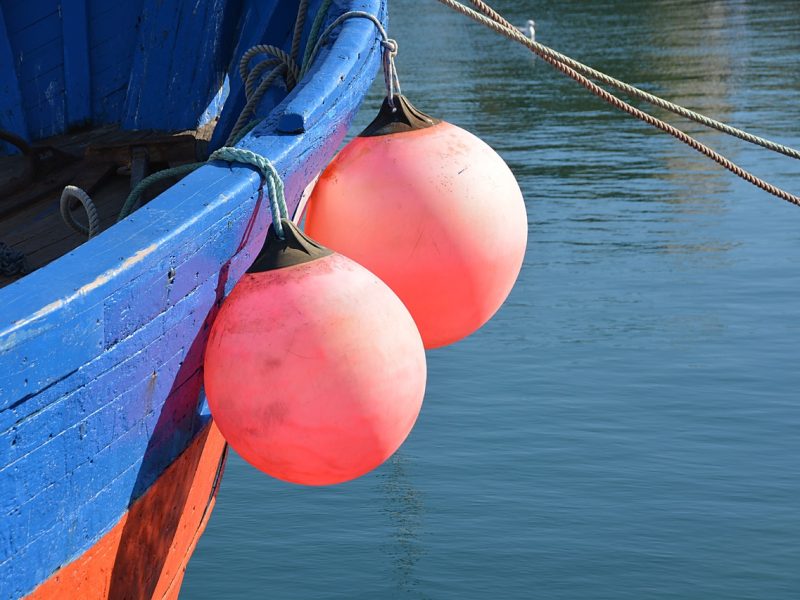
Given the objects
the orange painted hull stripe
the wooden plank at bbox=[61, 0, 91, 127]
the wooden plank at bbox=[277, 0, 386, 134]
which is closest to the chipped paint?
the orange painted hull stripe

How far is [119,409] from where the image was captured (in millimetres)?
2682

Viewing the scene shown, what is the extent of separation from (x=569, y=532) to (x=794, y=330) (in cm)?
303

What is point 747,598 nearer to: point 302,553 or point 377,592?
point 377,592

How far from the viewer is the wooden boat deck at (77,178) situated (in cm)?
483

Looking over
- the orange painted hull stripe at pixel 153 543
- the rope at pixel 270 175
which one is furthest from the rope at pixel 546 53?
the orange painted hull stripe at pixel 153 543

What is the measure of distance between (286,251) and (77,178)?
2.53 meters

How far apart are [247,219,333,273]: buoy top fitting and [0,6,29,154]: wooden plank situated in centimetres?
307

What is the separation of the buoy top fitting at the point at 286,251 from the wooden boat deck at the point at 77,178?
5.96 feet

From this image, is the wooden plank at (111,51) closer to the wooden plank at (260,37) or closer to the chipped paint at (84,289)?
the wooden plank at (260,37)

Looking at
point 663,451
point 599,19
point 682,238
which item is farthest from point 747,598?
point 599,19

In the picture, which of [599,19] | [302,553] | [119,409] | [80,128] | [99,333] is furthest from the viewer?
[599,19]

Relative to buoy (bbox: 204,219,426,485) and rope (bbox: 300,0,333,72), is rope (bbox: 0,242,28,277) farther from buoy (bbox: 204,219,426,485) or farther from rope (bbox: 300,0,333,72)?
buoy (bbox: 204,219,426,485)

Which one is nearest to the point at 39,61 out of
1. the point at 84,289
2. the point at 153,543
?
the point at 153,543

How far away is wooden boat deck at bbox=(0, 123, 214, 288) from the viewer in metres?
4.83
